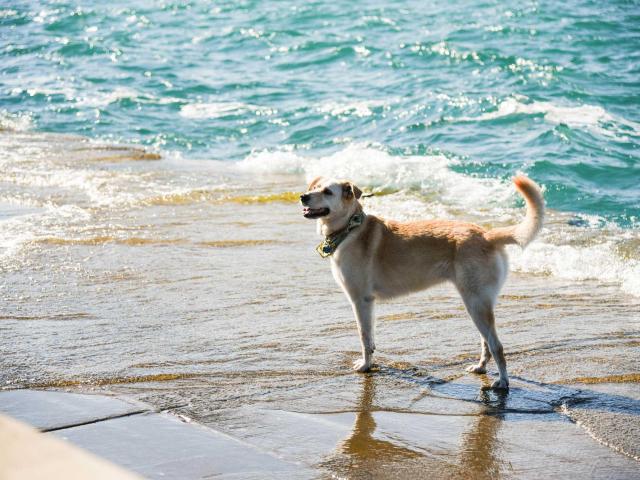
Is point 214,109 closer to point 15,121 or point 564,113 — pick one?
point 15,121

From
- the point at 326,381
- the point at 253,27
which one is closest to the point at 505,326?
the point at 326,381

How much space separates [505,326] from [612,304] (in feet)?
4.01

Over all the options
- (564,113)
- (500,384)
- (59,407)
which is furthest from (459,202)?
(59,407)

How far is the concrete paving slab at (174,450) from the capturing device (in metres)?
4.34

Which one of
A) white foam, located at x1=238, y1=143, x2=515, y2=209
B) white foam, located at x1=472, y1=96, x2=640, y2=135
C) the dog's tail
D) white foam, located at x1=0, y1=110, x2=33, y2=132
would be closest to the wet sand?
the dog's tail

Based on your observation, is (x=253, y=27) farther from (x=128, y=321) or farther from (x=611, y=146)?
(x=128, y=321)

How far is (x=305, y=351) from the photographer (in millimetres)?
6430

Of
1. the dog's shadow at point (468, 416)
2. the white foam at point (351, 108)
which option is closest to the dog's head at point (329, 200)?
the dog's shadow at point (468, 416)

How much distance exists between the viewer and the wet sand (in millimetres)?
4844

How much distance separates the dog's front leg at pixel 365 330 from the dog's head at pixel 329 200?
674 millimetres

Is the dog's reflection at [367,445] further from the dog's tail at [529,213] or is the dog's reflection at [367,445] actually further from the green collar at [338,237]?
the dog's tail at [529,213]

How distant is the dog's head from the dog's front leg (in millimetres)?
674

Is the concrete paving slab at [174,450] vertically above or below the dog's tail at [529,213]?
below

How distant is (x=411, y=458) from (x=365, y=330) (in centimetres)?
168
